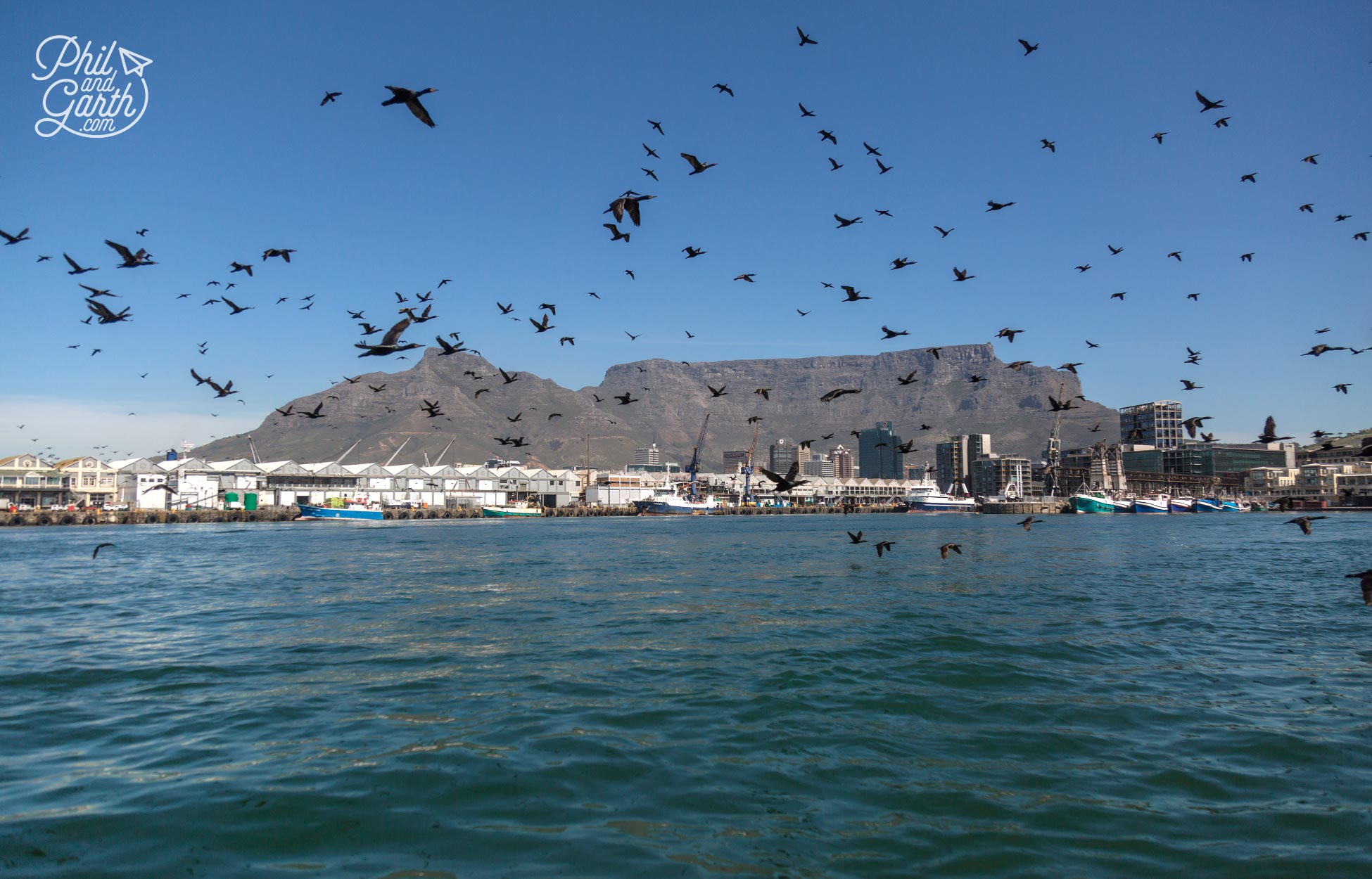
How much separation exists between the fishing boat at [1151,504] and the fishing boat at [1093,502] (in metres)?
5.54

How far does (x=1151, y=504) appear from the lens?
152m

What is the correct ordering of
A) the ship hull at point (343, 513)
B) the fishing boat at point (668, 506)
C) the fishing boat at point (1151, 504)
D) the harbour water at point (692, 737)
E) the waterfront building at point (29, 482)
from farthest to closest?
the fishing boat at point (668, 506)
the fishing boat at point (1151, 504)
the waterfront building at point (29, 482)
the ship hull at point (343, 513)
the harbour water at point (692, 737)

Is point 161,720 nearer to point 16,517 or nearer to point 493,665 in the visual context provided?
point 493,665

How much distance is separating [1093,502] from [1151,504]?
11117 millimetres

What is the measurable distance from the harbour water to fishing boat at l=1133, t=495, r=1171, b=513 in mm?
149651

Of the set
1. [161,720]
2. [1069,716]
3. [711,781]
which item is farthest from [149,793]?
[1069,716]

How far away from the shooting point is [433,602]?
23625 mm

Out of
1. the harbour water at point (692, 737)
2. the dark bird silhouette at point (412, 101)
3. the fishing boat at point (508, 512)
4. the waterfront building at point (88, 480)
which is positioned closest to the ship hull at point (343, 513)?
the fishing boat at point (508, 512)

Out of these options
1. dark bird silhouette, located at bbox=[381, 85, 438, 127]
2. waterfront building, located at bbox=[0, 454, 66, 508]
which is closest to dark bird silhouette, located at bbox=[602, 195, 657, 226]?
dark bird silhouette, located at bbox=[381, 85, 438, 127]

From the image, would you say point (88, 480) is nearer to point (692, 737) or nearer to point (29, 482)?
point (29, 482)

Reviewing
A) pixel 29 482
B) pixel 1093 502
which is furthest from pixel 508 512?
pixel 1093 502

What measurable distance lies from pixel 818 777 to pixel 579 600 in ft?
52.6

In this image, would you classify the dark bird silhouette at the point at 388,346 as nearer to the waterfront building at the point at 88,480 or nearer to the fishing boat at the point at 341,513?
the fishing boat at the point at 341,513

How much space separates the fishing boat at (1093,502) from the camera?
6319 inches
